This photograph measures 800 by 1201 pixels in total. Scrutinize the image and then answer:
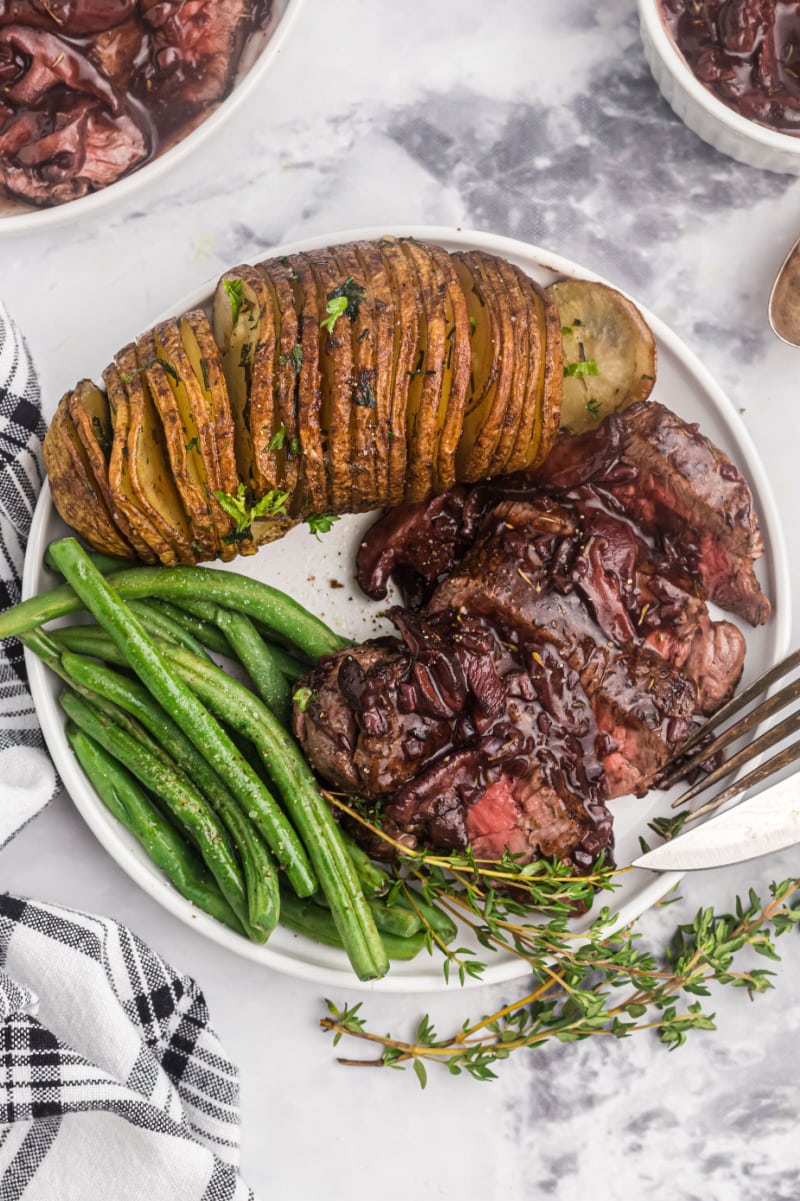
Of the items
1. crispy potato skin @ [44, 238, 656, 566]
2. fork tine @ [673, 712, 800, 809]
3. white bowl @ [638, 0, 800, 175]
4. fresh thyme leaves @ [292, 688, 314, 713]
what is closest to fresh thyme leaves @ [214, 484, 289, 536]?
crispy potato skin @ [44, 238, 656, 566]

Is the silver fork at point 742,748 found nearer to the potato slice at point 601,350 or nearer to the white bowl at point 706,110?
the potato slice at point 601,350

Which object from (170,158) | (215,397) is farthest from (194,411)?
(170,158)

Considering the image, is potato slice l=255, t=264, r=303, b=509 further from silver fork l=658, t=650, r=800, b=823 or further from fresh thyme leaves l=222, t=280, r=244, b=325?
silver fork l=658, t=650, r=800, b=823

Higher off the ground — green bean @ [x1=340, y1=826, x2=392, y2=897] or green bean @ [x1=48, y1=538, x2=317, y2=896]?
green bean @ [x1=48, y1=538, x2=317, y2=896]

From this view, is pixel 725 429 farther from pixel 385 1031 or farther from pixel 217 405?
pixel 385 1031

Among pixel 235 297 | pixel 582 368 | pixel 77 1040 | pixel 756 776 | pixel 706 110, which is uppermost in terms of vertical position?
pixel 706 110

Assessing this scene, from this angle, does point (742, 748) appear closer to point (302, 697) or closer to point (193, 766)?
point (302, 697)
